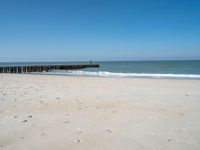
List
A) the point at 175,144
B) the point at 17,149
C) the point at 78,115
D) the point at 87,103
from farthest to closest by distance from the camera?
the point at 87,103 → the point at 78,115 → the point at 175,144 → the point at 17,149

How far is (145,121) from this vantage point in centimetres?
523

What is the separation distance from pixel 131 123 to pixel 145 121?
42cm

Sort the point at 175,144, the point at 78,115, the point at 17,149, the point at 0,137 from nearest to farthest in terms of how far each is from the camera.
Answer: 1. the point at 17,149
2. the point at 175,144
3. the point at 0,137
4. the point at 78,115

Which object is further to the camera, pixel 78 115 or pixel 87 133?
pixel 78 115

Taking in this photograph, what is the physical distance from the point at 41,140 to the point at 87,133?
952 millimetres

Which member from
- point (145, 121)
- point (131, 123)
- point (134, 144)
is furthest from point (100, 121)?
point (134, 144)

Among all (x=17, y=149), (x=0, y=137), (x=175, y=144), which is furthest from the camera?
(x=0, y=137)

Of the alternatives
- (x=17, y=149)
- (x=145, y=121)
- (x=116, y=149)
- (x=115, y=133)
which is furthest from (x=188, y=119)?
(x=17, y=149)

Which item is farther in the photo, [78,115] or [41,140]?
[78,115]

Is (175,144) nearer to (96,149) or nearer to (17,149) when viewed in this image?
(96,149)

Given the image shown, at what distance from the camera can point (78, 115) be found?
227 inches

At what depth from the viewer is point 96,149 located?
11.7 feet

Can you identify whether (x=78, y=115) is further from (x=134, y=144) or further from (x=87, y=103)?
(x=134, y=144)

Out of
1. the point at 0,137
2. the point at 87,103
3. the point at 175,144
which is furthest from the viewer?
the point at 87,103
